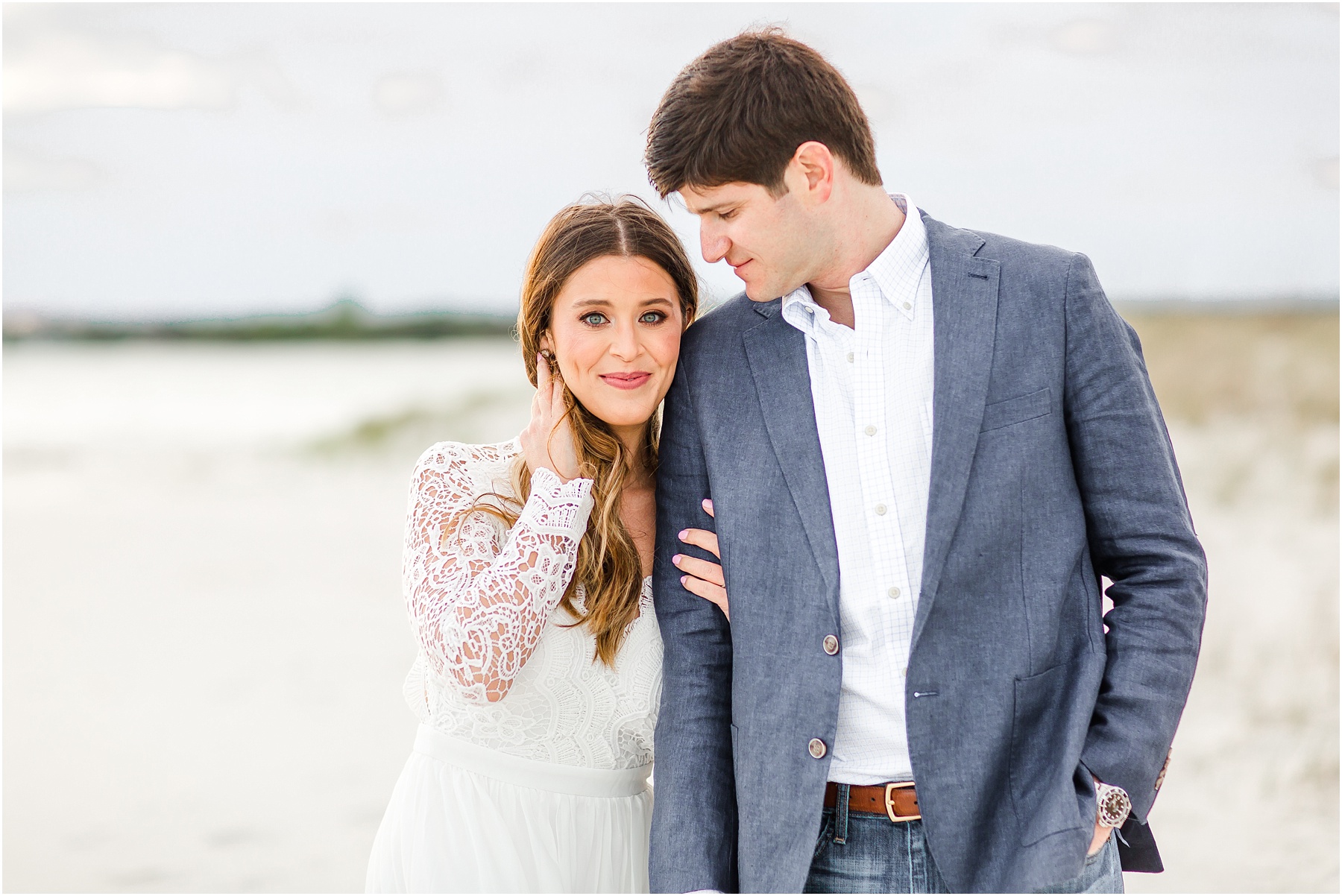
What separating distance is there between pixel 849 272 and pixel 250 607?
36.6ft

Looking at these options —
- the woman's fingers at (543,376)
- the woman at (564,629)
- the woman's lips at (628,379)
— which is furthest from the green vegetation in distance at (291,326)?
the woman's lips at (628,379)

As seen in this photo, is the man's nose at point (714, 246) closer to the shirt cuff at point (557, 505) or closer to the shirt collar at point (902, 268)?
the shirt collar at point (902, 268)

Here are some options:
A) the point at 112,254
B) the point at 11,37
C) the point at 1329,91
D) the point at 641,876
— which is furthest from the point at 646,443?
the point at 112,254

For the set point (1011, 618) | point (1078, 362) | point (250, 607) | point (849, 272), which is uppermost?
point (849, 272)

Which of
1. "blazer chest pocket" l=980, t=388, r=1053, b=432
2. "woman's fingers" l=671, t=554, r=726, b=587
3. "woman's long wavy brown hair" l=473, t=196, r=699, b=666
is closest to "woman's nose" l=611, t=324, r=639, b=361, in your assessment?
"woman's long wavy brown hair" l=473, t=196, r=699, b=666

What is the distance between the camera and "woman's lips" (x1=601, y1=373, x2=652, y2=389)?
207 cm

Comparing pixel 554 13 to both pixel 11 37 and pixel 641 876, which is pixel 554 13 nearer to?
pixel 11 37

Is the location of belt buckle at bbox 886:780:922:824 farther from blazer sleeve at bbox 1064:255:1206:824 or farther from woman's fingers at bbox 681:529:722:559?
woman's fingers at bbox 681:529:722:559

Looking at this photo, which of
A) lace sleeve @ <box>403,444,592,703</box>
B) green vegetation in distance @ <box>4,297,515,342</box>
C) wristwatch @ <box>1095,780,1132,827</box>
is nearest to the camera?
wristwatch @ <box>1095,780,1132,827</box>

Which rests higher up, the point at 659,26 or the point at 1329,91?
the point at 659,26

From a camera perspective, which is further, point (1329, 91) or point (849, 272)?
point (1329, 91)

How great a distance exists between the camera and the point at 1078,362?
1.75 metres

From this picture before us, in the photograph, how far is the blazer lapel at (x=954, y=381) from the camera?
1.70m

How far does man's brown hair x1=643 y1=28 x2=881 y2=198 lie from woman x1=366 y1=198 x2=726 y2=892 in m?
0.32
